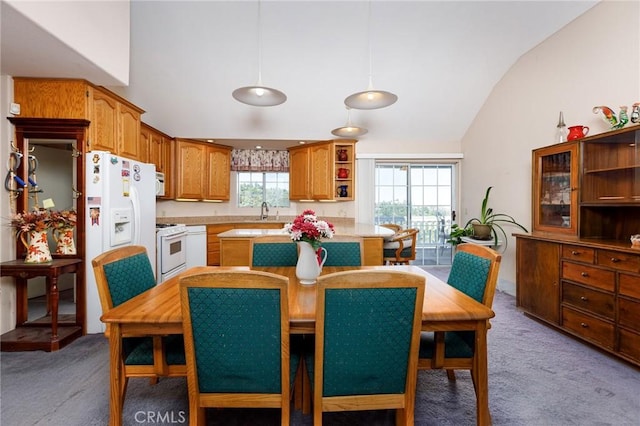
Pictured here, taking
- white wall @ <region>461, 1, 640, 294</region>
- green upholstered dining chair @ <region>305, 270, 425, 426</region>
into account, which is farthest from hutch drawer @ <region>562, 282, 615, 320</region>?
green upholstered dining chair @ <region>305, 270, 425, 426</region>

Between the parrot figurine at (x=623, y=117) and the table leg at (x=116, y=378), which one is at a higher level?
the parrot figurine at (x=623, y=117)

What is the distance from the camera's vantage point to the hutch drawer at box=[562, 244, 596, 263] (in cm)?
241

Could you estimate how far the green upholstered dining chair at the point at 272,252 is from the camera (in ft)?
7.73

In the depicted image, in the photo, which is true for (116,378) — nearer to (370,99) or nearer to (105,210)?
(105,210)

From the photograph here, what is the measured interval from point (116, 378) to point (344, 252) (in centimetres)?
157

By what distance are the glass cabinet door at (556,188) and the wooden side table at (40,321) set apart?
457cm

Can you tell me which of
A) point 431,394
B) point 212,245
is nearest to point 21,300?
point 212,245

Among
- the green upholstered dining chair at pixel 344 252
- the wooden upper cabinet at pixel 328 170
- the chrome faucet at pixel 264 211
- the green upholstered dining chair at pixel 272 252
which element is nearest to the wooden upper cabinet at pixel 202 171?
the chrome faucet at pixel 264 211

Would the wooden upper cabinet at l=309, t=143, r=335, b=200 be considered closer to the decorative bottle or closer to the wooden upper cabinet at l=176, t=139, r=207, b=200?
the wooden upper cabinet at l=176, t=139, r=207, b=200

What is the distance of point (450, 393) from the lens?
188 centimetres

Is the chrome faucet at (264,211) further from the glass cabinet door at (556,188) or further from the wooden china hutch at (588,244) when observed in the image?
the glass cabinet door at (556,188)

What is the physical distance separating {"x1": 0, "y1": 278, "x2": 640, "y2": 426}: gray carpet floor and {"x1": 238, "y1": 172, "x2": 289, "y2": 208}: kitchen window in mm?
3933

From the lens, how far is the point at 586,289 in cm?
245

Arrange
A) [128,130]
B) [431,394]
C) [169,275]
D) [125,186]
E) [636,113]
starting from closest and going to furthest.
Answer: [431,394] → [636,113] → [125,186] → [128,130] → [169,275]
